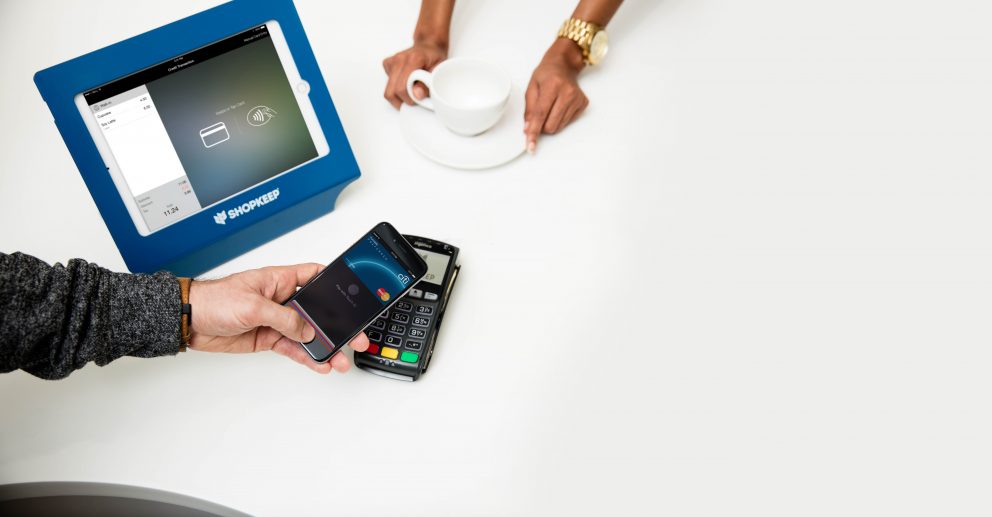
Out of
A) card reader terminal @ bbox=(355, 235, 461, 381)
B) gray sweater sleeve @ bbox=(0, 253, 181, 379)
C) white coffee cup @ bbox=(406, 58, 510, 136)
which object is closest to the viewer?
gray sweater sleeve @ bbox=(0, 253, 181, 379)

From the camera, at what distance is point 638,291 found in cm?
78

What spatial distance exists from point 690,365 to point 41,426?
2.26 feet

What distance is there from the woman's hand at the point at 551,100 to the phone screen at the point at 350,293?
0.88 feet

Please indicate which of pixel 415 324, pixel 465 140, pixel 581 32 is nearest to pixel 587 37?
pixel 581 32

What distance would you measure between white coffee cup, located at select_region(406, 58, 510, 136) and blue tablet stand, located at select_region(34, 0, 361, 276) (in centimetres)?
13

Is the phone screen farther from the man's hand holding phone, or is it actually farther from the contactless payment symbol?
the contactless payment symbol

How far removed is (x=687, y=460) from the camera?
2.24ft

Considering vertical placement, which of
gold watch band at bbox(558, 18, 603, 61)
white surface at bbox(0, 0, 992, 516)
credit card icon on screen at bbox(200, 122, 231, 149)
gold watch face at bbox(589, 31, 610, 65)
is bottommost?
white surface at bbox(0, 0, 992, 516)

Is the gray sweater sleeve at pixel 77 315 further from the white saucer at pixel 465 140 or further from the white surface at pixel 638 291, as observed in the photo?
the white saucer at pixel 465 140

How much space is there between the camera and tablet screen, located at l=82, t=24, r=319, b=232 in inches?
27.7

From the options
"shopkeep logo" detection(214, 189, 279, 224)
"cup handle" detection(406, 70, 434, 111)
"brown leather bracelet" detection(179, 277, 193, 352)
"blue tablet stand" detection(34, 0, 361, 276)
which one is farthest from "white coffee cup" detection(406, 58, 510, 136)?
"brown leather bracelet" detection(179, 277, 193, 352)

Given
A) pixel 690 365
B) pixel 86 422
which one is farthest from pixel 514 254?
pixel 86 422

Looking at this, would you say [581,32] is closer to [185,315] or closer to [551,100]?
[551,100]

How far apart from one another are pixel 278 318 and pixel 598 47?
1.94ft
